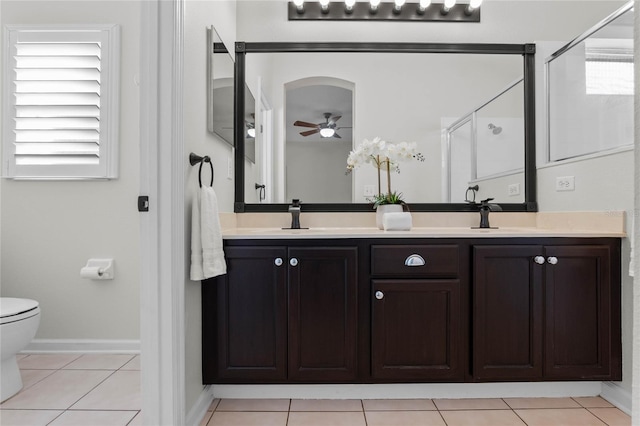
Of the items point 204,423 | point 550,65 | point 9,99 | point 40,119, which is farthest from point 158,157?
point 550,65

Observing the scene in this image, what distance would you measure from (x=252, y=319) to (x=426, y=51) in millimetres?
1890

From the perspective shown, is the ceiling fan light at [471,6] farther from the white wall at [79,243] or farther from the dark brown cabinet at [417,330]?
the white wall at [79,243]

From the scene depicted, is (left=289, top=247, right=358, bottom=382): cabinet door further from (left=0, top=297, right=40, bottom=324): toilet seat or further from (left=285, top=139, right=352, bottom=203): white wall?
(left=0, top=297, right=40, bottom=324): toilet seat

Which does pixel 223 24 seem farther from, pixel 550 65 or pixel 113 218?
pixel 550 65

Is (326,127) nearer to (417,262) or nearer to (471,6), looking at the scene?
(417,262)

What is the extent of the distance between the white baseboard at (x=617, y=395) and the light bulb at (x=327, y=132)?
194cm

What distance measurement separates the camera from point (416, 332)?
1729 millimetres

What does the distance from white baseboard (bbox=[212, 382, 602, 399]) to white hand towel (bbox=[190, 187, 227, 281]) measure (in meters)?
0.69

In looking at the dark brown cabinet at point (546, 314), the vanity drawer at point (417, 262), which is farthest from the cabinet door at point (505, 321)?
the vanity drawer at point (417, 262)

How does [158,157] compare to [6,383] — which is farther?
[6,383]

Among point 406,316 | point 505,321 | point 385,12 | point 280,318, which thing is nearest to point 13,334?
point 280,318

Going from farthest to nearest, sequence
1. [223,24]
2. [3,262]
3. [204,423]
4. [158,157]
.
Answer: [3,262] < [223,24] < [204,423] < [158,157]

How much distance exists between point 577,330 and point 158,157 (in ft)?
6.50

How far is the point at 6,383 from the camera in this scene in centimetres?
184
